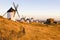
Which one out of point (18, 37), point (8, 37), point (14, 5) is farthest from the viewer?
point (14, 5)

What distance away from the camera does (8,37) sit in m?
19.5

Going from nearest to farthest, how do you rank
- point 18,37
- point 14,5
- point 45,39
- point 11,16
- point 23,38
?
point 18,37
point 23,38
point 45,39
point 11,16
point 14,5

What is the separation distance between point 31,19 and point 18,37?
93.5 metres

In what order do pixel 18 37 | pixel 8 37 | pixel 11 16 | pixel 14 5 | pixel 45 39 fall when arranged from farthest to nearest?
pixel 14 5 → pixel 11 16 → pixel 45 39 → pixel 18 37 → pixel 8 37

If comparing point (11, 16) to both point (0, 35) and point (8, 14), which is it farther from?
point (0, 35)

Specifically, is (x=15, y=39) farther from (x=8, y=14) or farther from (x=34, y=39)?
(x=8, y=14)

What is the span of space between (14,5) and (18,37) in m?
43.8

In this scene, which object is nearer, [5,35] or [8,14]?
[5,35]

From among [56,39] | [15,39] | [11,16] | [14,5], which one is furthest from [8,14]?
[15,39]

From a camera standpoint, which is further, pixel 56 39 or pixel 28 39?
pixel 56 39

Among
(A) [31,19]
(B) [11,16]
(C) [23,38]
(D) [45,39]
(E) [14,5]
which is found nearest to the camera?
(C) [23,38]

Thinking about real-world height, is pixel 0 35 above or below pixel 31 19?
above

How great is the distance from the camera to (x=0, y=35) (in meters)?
20.2

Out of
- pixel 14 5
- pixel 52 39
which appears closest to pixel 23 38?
pixel 52 39
